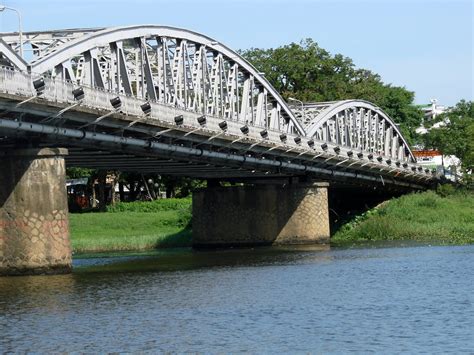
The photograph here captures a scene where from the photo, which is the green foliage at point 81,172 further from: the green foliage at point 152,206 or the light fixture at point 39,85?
the light fixture at point 39,85

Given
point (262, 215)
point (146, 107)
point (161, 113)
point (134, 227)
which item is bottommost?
point (134, 227)

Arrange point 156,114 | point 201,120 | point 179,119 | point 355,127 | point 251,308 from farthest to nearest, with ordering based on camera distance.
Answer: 1. point 355,127
2. point 201,120
3. point 179,119
4. point 156,114
5. point 251,308

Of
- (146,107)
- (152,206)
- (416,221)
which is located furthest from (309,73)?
(146,107)

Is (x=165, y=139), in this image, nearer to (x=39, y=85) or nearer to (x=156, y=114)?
(x=156, y=114)

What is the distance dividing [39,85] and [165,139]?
1773cm

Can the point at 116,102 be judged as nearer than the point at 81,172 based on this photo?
Yes

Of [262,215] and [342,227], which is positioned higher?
[262,215]

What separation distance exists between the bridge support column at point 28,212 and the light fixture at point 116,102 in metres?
3.51

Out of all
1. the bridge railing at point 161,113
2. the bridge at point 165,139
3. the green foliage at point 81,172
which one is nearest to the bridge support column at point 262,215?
the bridge at point 165,139

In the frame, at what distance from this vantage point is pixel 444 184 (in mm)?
117000

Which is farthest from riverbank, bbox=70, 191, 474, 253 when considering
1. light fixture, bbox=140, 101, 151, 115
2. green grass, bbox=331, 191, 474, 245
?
A: light fixture, bbox=140, 101, 151, 115

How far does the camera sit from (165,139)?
66.8 m

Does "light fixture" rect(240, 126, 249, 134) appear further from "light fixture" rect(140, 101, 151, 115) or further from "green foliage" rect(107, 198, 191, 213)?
"green foliage" rect(107, 198, 191, 213)

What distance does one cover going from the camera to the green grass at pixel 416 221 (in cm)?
9124
